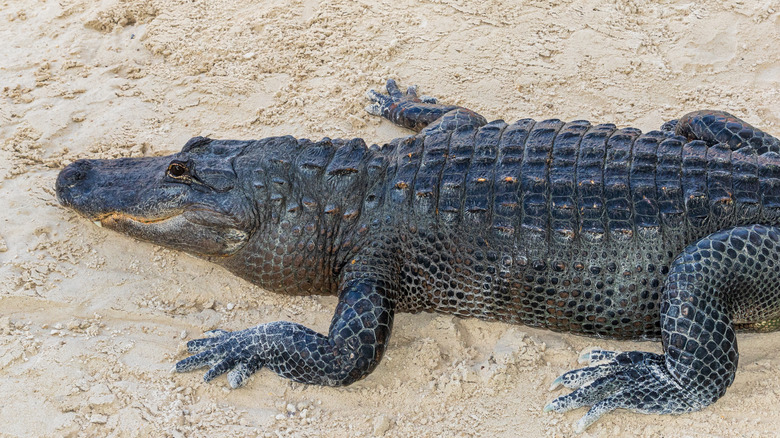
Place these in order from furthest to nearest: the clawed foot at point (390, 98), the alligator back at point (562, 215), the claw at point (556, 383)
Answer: the clawed foot at point (390, 98), the claw at point (556, 383), the alligator back at point (562, 215)

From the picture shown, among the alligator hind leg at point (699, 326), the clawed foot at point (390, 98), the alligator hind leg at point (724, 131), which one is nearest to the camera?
the alligator hind leg at point (699, 326)

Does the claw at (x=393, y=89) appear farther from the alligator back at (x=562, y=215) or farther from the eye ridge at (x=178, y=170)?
the eye ridge at (x=178, y=170)

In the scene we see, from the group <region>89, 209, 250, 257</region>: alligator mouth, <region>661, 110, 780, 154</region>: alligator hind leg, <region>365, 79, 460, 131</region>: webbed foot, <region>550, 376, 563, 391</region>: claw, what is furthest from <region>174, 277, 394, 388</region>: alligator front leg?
<region>661, 110, 780, 154</region>: alligator hind leg

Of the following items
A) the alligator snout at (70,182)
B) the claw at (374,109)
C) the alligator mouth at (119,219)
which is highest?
the alligator snout at (70,182)

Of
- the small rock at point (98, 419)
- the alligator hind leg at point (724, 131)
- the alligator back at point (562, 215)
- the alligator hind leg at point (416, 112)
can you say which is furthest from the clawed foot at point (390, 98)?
the small rock at point (98, 419)

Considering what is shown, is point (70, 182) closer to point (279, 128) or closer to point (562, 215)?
point (279, 128)

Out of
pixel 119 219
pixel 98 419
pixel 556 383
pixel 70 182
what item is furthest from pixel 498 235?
pixel 70 182

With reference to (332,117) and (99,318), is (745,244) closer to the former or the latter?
(332,117)

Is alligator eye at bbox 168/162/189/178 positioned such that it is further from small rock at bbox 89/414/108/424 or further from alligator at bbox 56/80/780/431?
small rock at bbox 89/414/108/424

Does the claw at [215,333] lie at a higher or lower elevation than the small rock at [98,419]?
lower
